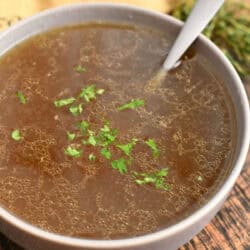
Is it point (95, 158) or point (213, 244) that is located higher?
point (95, 158)

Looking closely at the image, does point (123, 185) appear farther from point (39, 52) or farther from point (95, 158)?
point (39, 52)

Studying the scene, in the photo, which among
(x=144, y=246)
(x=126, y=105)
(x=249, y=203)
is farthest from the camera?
(x=249, y=203)

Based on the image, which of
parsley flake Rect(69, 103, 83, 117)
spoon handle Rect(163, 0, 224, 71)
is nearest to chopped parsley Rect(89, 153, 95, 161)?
parsley flake Rect(69, 103, 83, 117)

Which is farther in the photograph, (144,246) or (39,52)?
(39,52)

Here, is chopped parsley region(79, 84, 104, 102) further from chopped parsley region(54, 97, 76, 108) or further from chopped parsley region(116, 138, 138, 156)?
chopped parsley region(116, 138, 138, 156)

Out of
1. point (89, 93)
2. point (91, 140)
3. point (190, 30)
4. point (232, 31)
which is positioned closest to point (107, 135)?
point (91, 140)

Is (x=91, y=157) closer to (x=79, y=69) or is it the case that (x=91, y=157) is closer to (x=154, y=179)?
(x=154, y=179)

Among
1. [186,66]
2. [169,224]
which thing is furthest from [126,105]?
[169,224]
